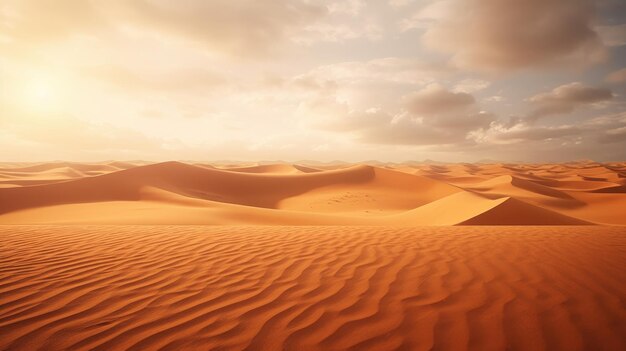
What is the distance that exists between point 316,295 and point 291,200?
66.4 feet

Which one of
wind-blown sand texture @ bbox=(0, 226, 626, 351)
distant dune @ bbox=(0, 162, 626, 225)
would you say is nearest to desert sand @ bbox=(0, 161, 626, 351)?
wind-blown sand texture @ bbox=(0, 226, 626, 351)

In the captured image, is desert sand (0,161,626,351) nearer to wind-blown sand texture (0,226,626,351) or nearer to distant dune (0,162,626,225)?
wind-blown sand texture (0,226,626,351)

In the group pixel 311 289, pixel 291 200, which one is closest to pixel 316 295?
pixel 311 289

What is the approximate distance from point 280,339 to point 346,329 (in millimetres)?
579

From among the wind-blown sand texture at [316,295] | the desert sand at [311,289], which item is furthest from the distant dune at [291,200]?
the wind-blown sand texture at [316,295]

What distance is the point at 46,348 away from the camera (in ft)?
8.04

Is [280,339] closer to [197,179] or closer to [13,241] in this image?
[13,241]

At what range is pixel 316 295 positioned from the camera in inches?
130

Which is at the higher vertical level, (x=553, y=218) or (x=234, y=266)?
(x=234, y=266)

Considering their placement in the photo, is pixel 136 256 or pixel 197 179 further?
pixel 197 179

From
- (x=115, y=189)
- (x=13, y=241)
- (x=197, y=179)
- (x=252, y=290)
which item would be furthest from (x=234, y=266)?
(x=197, y=179)

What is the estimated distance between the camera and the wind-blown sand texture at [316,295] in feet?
8.34

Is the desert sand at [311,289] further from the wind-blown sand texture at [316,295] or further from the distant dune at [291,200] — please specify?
the distant dune at [291,200]

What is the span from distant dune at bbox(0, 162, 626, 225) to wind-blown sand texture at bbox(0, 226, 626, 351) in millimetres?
6138
